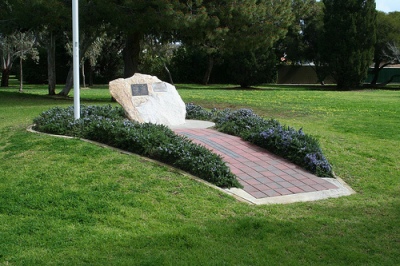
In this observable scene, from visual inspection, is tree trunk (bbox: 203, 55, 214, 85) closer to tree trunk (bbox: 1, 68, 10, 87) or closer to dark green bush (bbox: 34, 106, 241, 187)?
tree trunk (bbox: 1, 68, 10, 87)

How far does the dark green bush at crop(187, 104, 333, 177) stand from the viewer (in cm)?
727

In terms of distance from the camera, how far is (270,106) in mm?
16250

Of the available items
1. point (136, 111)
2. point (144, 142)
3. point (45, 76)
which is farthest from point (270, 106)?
point (45, 76)

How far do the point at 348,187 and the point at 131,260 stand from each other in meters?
3.80

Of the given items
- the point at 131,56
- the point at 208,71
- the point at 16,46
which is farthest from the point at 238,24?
the point at 208,71

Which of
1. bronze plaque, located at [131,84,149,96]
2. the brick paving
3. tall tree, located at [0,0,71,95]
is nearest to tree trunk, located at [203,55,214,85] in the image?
tall tree, located at [0,0,71,95]

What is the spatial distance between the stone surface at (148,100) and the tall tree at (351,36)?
82.1 feet

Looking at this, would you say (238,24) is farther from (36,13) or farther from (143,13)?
(36,13)

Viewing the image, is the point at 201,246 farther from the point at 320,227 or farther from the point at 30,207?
the point at 30,207

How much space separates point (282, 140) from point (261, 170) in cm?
91

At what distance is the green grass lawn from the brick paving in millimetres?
459

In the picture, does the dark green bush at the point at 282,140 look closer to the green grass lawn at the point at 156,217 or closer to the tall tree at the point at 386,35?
the green grass lawn at the point at 156,217

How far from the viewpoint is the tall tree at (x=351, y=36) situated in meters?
33.0

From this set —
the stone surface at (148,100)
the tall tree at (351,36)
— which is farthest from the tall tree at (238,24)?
the tall tree at (351,36)
